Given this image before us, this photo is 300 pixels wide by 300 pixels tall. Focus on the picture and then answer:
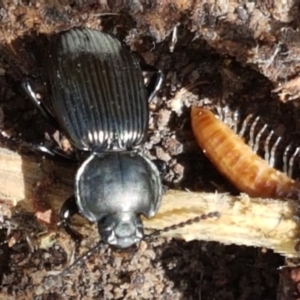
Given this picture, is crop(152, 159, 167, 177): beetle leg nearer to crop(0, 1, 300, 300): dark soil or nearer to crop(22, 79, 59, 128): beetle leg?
crop(0, 1, 300, 300): dark soil

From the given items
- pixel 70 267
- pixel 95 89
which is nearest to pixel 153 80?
pixel 95 89

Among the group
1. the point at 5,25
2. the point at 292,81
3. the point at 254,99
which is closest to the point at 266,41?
the point at 292,81

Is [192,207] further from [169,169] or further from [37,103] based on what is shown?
[37,103]

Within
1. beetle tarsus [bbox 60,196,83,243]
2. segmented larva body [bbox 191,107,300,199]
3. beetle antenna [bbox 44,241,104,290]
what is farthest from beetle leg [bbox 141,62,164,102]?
beetle antenna [bbox 44,241,104,290]

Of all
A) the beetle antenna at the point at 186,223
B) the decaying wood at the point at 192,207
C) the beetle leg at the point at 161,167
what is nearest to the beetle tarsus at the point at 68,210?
the decaying wood at the point at 192,207

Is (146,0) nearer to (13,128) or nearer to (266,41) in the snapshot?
(266,41)

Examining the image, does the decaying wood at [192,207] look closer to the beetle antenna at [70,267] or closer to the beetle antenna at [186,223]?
the beetle antenna at [186,223]

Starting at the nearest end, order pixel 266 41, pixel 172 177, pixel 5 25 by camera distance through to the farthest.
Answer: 1. pixel 266 41
2. pixel 5 25
3. pixel 172 177
